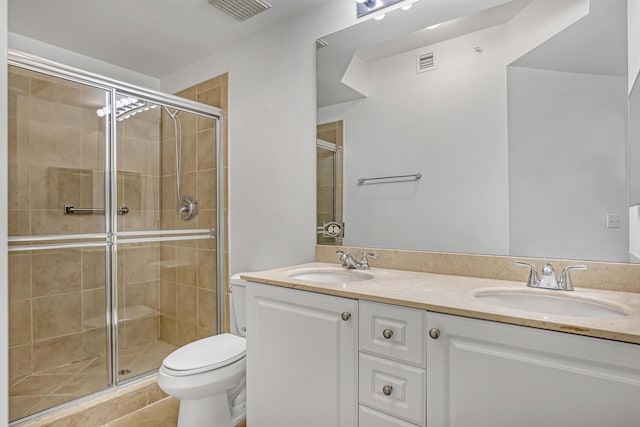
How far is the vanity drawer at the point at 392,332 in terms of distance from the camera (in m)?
1.08

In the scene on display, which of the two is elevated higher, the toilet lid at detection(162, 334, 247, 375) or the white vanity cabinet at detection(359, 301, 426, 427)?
the white vanity cabinet at detection(359, 301, 426, 427)

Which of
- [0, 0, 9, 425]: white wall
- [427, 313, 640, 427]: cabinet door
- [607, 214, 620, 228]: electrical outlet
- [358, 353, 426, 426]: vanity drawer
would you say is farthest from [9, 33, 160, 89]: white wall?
[607, 214, 620, 228]: electrical outlet

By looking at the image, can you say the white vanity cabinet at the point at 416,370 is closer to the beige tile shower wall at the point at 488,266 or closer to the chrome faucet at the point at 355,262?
the chrome faucet at the point at 355,262

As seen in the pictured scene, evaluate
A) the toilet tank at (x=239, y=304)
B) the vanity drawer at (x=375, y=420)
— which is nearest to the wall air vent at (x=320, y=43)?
the toilet tank at (x=239, y=304)

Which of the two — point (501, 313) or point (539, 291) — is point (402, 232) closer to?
point (539, 291)

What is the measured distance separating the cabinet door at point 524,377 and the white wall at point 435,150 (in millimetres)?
611

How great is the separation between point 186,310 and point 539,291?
2.26 meters

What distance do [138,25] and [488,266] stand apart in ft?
8.09

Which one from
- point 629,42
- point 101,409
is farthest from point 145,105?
point 629,42

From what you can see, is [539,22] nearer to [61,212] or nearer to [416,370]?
[416,370]

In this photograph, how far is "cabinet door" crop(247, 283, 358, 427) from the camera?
1.23 metres

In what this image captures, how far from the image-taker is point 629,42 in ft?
3.96

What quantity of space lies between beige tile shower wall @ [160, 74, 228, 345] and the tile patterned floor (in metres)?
0.25

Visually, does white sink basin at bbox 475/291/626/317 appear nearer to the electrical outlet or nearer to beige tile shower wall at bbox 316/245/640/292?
beige tile shower wall at bbox 316/245/640/292
